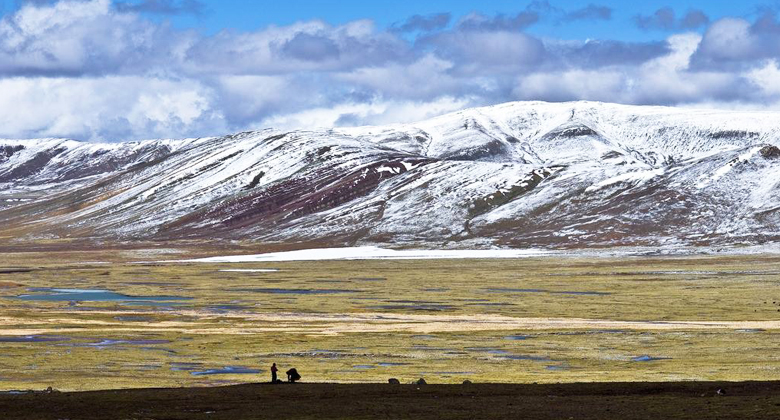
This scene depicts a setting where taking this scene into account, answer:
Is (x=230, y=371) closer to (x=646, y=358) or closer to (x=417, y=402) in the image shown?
(x=417, y=402)

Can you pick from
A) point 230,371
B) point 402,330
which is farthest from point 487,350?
point 230,371

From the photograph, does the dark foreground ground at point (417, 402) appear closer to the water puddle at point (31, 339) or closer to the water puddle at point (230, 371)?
the water puddle at point (230, 371)

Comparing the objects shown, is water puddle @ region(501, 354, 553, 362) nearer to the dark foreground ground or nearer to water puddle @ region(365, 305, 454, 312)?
the dark foreground ground

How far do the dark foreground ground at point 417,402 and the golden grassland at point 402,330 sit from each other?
9758 mm

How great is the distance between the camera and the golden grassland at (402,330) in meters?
68.9

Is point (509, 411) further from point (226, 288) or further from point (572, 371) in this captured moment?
point (226, 288)

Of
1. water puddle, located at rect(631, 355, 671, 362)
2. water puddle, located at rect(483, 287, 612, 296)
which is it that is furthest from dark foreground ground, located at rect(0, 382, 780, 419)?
water puddle, located at rect(483, 287, 612, 296)

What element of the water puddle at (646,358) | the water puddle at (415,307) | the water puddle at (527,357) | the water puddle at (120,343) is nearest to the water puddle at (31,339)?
the water puddle at (120,343)

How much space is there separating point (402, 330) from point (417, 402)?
50.0m

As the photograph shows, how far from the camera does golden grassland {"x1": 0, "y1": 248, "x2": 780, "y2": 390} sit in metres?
68.9

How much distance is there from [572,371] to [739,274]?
115141 millimetres

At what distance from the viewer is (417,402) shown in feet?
157

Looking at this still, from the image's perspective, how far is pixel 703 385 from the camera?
51375mm

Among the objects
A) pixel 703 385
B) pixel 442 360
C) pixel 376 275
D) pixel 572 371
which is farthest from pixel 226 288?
pixel 703 385
